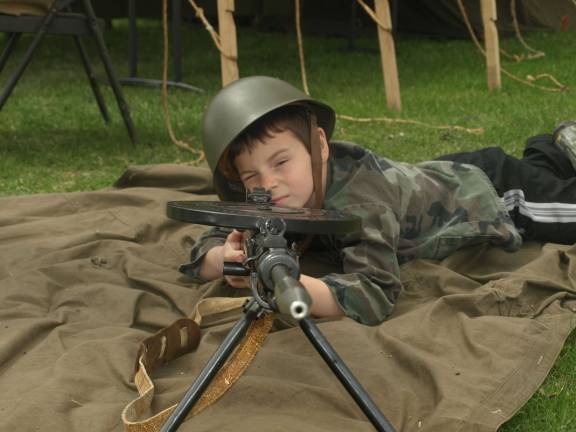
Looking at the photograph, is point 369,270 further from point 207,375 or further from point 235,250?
point 207,375

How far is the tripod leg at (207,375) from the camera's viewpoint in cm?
196

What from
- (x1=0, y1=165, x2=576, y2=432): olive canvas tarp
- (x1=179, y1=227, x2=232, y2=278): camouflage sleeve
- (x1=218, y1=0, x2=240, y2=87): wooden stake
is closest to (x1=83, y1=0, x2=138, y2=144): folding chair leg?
(x1=218, y1=0, x2=240, y2=87): wooden stake

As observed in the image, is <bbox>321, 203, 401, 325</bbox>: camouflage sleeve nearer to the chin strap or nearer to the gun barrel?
the chin strap

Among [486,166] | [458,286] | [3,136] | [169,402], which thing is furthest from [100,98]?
[169,402]

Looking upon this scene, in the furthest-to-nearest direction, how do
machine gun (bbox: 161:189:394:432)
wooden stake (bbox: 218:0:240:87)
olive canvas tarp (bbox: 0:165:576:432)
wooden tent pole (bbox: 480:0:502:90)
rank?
wooden tent pole (bbox: 480:0:502:90) < wooden stake (bbox: 218:0:240:87) < olive canvas tarp (bbox: 0:165:576:432) < machine gun (bbox: 161:189:394:432)

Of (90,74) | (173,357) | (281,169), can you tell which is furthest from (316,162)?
(90,74)

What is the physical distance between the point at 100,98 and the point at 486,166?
3.81 metres

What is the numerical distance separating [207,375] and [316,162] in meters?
1.18

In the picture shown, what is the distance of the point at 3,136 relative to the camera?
22.0 feet

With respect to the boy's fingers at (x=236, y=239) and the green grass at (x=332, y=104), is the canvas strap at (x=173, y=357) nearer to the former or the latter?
the boy's fingers at (x=236, y=239)

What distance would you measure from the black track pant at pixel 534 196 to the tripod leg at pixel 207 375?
6.28 ft

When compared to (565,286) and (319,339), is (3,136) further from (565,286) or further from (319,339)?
(319,339)

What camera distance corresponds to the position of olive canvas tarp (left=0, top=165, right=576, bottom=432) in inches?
94.2

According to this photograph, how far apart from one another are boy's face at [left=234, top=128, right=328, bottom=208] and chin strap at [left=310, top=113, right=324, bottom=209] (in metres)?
0.02
